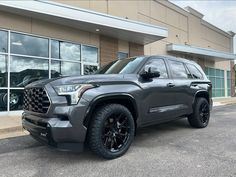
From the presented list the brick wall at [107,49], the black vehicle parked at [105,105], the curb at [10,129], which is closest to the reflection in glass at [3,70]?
the curb at [10,129]

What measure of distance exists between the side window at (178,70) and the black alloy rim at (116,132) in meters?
2.19

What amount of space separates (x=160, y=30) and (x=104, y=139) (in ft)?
35.1

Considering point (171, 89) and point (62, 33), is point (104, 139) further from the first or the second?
point (62, 33)

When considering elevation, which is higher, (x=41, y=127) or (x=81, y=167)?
(x=41, y=127)

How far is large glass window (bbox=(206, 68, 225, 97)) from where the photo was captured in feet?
80.8

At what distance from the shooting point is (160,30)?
14.0m

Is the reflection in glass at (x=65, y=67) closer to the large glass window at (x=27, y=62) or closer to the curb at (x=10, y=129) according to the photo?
the large glass window at (x=27, y=62)

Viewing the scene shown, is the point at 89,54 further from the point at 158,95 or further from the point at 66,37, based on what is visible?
the point at 158,95

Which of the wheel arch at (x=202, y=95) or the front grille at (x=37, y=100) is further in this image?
the wheel arch at (x=202, y=95)

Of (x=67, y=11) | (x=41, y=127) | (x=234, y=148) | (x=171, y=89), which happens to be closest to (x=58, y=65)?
(x=67, y=11)

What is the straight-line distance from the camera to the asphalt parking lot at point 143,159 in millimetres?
3945

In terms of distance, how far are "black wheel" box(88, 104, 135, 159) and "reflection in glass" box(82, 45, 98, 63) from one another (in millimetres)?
8505

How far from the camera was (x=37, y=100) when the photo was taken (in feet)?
14.5

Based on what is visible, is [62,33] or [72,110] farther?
[62,33]
